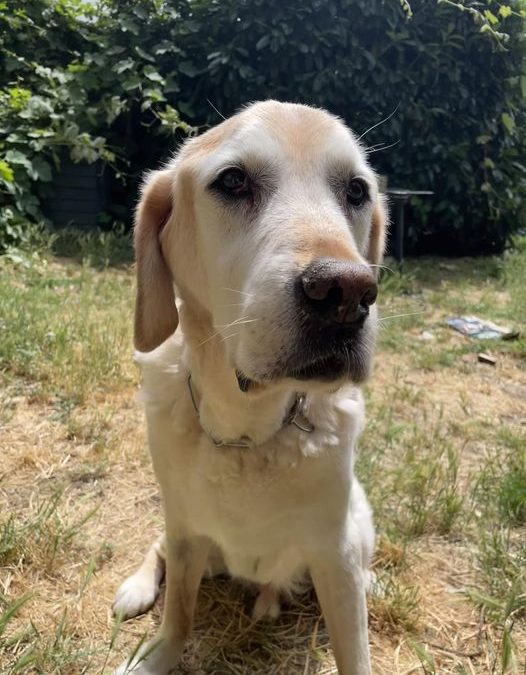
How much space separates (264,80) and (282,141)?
5821 mm

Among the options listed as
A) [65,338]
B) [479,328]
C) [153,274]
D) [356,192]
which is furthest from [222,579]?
[479,328]

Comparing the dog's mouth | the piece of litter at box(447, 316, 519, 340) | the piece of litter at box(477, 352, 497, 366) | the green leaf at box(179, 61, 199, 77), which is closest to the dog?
the dog's mouth

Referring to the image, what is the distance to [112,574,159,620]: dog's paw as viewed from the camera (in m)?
1.89

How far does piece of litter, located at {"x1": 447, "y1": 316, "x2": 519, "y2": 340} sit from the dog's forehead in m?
3.53

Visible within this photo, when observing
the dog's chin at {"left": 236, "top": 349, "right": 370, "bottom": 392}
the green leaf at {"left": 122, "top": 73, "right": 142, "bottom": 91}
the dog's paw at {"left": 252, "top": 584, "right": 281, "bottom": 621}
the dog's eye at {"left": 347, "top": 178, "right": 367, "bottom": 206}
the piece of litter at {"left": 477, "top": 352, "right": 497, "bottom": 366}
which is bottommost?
the piece of litter at {"left": 477, "top": 352, "right": 497, "bottom": 366}

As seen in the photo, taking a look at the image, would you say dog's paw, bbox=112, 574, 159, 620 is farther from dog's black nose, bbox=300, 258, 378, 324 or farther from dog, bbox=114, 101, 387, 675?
dog's black nose, bbox=300, 258, 378, 324

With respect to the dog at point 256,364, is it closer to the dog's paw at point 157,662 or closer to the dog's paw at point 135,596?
the dog's paw at point 157,662

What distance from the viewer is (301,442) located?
1550 mm

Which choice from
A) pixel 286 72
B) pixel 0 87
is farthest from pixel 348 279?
pixel 0 87

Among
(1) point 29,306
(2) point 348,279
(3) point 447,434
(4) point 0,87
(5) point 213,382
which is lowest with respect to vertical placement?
(3) point 447,434

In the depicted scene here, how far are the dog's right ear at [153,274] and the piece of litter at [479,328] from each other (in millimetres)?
3562

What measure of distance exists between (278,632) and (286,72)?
635 centimetres

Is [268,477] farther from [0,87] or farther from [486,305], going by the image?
[0,87]

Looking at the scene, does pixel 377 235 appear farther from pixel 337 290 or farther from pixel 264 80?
pixel 264 80
